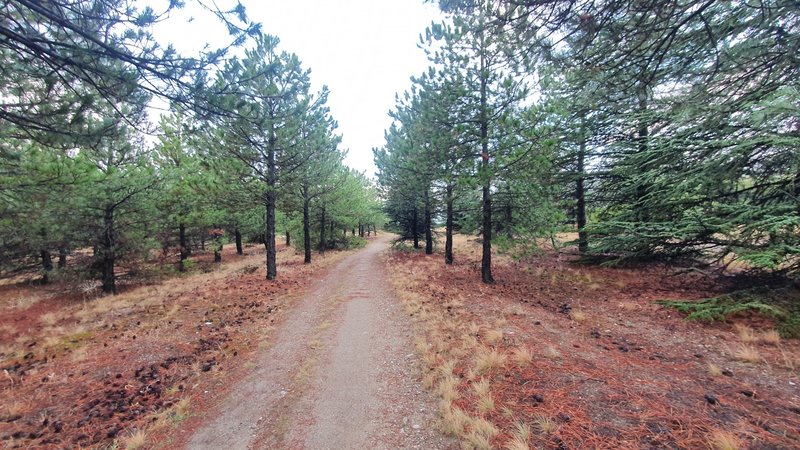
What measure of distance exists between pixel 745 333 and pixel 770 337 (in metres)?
0.26

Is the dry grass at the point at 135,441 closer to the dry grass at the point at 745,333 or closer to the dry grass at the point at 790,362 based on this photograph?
the dry grass at the point at 790,362

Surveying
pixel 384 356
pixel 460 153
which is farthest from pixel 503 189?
pixel 384 356

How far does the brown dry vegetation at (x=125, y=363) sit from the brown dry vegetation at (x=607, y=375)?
3.64 m

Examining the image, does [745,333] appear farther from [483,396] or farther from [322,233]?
[322,233]

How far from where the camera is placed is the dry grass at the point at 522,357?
405 centimetres

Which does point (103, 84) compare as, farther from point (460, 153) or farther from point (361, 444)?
point (460, 153)

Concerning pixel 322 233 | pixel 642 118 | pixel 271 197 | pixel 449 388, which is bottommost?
pixel 449 388

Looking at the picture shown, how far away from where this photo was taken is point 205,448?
120 inches

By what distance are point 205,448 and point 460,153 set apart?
28.8 ft

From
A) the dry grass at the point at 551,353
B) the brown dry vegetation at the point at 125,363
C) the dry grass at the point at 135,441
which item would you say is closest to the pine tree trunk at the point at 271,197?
the brown dry vegetation at the point at 125,363

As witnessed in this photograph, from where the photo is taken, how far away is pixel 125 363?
499 centimetres

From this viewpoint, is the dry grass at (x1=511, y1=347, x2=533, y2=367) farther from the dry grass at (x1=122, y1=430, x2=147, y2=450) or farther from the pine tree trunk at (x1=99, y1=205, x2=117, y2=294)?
the pine tree trunk at (x1=99, y1=205, x2=117, y2=294)

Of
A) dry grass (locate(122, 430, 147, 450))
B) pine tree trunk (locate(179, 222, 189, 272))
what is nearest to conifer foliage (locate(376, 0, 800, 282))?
dry grass (locate(122, 430, 147, 450))

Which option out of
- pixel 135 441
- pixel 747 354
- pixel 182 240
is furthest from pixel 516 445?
pixel 182 240
